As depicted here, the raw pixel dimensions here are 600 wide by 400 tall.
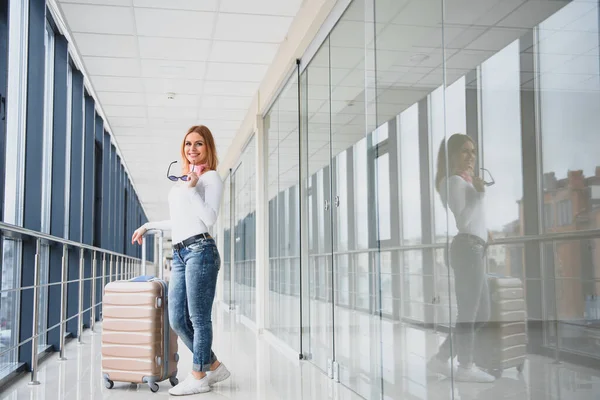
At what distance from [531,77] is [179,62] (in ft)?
16.2

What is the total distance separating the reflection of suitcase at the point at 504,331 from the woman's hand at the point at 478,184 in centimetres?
27

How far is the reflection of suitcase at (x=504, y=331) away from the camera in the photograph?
5.28 feet

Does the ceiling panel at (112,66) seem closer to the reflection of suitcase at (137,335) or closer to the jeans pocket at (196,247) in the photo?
the reflection of suitcase at (137,335)

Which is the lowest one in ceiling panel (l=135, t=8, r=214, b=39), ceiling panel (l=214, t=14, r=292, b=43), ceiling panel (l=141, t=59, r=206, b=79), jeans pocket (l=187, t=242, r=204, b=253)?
jeans pocket (l=187, t=242, r=204, b=253)

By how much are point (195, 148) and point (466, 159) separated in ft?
6.59

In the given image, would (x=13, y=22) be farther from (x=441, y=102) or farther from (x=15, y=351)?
(x=441, y=102)

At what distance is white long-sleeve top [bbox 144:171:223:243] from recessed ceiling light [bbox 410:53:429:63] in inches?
55.4

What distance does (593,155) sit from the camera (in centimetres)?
138

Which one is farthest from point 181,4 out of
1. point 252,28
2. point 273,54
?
point 273,54

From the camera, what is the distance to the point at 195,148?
11.9ft

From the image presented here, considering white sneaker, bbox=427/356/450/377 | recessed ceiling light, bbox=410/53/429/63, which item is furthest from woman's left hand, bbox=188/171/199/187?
white sneaker, bbox=427/356/450/377

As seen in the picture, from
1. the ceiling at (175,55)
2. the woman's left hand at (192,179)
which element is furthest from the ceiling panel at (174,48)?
the woman's left hand at (192,179)

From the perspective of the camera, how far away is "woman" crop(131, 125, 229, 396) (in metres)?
3.39

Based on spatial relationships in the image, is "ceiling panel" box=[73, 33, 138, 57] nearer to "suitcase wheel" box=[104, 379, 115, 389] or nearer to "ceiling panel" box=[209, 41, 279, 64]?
"ceiling panel" box=[209, 41, 279, 64]
